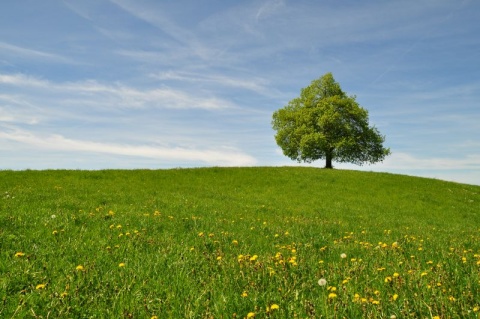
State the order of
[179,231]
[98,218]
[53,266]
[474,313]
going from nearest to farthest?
1. [474,313]
2. [53,266]
3. [179,231]
4. [98,218]

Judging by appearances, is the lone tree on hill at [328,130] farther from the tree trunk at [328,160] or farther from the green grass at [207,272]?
the green grass at [207,272]

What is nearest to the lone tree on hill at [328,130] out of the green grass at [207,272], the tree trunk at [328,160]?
the tree trunk at [328,160]

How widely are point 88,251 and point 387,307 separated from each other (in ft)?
16.8

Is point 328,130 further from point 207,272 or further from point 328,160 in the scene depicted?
point 207,272

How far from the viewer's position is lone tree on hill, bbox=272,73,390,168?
1967 inches

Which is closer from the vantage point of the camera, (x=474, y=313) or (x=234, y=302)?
(x=474, y=313)

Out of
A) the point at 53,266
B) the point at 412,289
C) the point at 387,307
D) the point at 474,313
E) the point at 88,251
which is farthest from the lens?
the point at 88,251

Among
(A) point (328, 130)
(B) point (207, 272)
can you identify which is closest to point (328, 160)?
(A) point (328, 130)

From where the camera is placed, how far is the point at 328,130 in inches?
2013

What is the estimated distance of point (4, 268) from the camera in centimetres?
568

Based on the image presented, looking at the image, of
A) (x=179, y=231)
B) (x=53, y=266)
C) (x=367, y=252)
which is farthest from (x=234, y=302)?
(x=179, y=231)

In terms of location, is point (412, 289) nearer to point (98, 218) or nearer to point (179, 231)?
point (179, 231)

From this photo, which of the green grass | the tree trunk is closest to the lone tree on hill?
the tree trunk

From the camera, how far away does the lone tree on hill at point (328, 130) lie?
1967 inches
